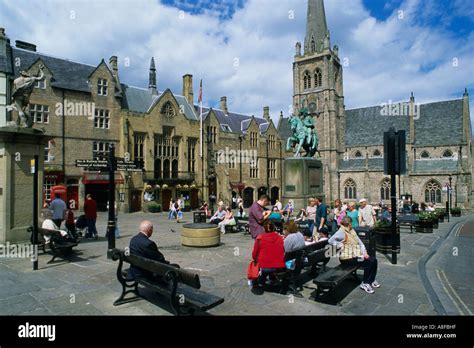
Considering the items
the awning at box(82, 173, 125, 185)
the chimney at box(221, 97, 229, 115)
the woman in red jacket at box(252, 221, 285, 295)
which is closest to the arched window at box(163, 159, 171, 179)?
the awning at box(82, 173, 125, 185)

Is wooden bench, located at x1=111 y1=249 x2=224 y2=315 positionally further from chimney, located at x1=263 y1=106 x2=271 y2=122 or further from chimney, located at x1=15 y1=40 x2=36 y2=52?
chimney, located at x1=263 y1=106 x2=271 y2=122

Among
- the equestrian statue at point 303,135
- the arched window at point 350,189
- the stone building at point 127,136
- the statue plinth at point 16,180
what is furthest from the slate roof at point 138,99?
the arched window at point 350,189

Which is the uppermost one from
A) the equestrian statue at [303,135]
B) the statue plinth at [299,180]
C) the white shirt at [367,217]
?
the equestrian statue at [303,135]

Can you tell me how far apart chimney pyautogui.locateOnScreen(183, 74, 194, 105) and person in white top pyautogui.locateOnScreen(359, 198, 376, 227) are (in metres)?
34.1

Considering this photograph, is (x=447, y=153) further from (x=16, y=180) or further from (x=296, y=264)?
(x=16, y=180)

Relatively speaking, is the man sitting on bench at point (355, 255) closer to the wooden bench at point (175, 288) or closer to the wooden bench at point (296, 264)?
the wooden bench at point (296, 264)

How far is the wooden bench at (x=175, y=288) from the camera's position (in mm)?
4395

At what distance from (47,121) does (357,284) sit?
29.9 m

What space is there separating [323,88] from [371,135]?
45.1 feet

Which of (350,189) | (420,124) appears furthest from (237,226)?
(420,124)

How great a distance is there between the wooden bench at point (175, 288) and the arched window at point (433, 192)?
172 ft

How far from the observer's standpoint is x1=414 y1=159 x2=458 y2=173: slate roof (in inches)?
1847
